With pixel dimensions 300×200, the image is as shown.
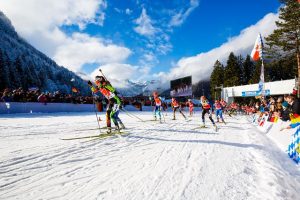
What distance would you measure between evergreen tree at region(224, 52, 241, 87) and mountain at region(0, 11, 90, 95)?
6425 cm

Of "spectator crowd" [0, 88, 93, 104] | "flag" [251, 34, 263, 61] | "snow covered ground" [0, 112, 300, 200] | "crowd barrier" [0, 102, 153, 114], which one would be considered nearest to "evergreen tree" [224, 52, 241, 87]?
"flag" [251, 34, 263, 61]

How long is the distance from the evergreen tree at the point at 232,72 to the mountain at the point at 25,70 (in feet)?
211

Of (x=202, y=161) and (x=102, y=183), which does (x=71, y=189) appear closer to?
(x=102, y=183)

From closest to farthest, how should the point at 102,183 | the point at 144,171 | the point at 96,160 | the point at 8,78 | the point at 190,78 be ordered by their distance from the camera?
the point at 102,183, the point at 144,171, the point at 96,160, the point at 190,78, the point at 8,78

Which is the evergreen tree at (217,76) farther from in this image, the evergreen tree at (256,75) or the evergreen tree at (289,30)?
the evergreen tree at (289,30)

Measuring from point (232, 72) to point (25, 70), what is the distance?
6861 cm

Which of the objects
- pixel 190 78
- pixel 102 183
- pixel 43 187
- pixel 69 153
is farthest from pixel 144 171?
pixel 190 78

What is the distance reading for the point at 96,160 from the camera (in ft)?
18.4

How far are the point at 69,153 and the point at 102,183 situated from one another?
8.16ft

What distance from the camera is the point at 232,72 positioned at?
7806cm

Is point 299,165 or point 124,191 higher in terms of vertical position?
point 124,191

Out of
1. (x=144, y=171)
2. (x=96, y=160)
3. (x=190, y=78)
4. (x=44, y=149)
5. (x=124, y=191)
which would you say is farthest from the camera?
(x=190, y=78)

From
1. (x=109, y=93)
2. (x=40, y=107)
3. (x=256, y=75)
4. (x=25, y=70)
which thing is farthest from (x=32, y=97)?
(x=256, y=75)

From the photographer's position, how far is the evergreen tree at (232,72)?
253 ft
